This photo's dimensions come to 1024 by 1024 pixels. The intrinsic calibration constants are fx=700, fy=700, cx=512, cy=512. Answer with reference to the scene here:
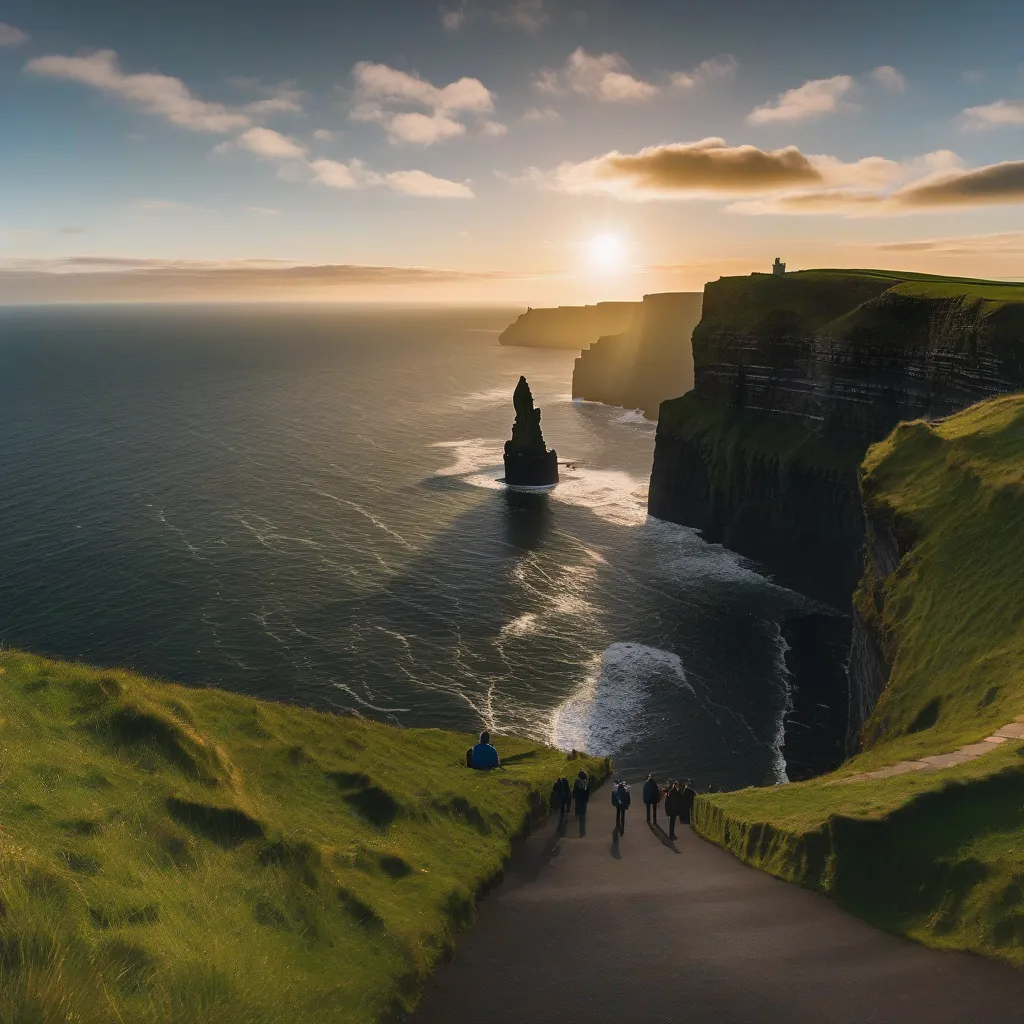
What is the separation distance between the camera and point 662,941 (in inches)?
560

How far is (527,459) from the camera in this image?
100 m

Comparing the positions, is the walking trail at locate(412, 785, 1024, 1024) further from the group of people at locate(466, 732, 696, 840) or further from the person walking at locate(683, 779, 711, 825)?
the person walking at locate(683, 779, 711, 825)

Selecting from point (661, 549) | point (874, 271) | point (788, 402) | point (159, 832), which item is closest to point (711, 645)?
point (661, 549)

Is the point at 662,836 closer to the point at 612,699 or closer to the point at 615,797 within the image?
the point at 615,797

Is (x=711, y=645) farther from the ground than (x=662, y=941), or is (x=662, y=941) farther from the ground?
(x=662, y=941)

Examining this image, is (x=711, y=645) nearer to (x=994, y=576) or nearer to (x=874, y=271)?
(x=994, y=576)

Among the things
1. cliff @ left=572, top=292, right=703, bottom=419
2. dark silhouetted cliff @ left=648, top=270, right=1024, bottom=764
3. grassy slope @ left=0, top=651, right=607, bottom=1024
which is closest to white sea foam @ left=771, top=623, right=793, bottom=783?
dark silhouetted cliff @ left=648, top=270, right=1024, bottom=764

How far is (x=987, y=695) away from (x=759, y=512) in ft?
189

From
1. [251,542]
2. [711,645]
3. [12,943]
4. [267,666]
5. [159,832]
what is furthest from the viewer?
[251,542]

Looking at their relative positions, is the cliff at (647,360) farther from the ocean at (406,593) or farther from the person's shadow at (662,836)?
the person's shadow at (662,836)

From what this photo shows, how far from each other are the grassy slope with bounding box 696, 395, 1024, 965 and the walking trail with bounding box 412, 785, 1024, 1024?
37.7 inches

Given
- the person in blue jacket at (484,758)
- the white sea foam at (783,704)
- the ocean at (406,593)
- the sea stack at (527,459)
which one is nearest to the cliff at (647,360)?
the ocean at (406,593)

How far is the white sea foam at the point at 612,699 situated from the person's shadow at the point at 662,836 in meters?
17.4

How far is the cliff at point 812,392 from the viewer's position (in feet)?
197
